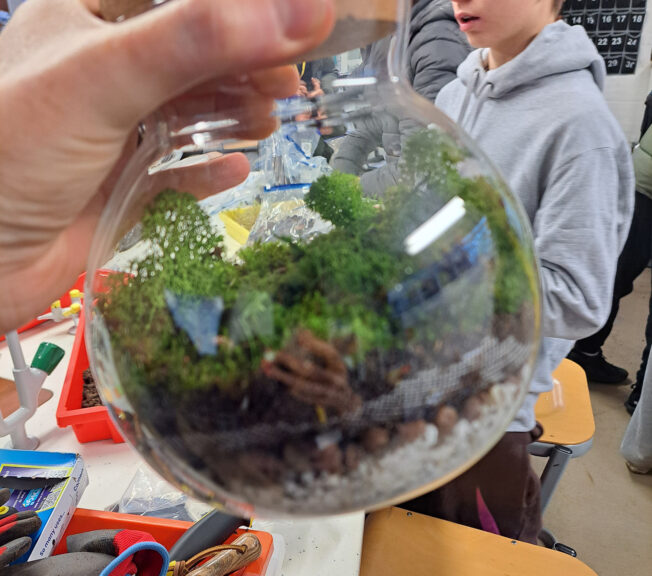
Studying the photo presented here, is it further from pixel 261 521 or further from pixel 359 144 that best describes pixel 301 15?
pixel 261 521

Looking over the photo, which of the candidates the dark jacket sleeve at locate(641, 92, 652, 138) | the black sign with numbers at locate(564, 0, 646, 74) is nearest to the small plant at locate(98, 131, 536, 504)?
the dark jacket sleeve at locate(641, 92, 652, 138)

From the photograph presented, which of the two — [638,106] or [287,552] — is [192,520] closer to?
[287,552]

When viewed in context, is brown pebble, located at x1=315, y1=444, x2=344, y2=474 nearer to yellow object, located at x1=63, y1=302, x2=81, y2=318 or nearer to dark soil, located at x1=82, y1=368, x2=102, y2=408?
dark soil, located at x1=82, y1=368, x2=102, y2=408

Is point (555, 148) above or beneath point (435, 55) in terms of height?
beneath

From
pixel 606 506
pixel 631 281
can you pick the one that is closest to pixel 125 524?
pixel 606 506

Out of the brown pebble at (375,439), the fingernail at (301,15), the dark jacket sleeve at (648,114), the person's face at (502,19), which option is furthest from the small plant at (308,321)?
the dark jacket sleeve at (648,114)

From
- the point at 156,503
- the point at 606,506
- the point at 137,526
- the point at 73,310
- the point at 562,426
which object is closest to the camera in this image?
the point at 137,526

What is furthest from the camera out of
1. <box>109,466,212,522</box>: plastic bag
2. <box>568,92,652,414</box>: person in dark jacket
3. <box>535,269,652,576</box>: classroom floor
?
<box>568,92,652,414</box>: person in dark jacket
